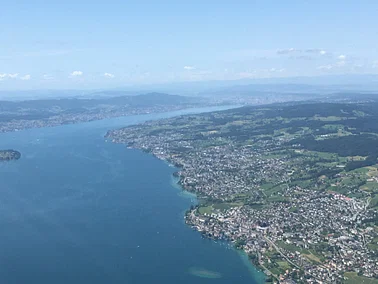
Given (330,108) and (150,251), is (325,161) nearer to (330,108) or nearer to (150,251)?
(150,251)

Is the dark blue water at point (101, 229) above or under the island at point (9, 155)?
under

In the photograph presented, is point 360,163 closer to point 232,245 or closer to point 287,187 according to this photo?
point 287,187

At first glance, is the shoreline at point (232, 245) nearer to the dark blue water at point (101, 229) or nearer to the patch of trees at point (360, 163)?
the dark blue water at point (101, 229)

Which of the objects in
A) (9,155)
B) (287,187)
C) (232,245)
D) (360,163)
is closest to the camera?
(232,245)

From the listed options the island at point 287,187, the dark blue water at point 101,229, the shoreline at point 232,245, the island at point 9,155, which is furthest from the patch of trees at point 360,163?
the island at point 9,155

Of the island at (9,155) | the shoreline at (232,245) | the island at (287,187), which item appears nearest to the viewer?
the shoreline at (232,245)

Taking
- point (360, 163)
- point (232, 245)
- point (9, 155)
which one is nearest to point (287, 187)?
point (360, 163)
